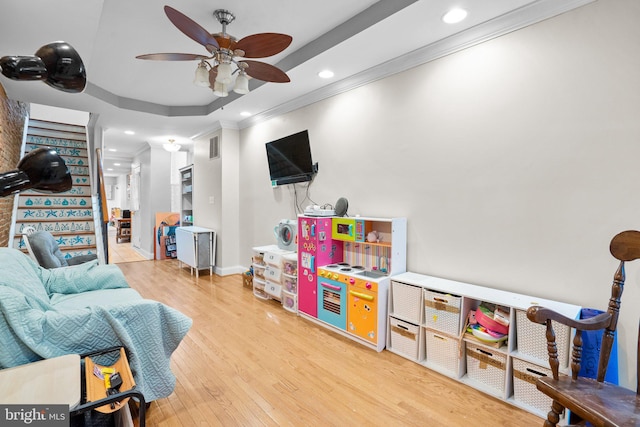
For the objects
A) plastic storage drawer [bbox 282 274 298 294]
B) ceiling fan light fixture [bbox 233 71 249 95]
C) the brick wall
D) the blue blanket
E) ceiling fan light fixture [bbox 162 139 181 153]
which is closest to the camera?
the blue blanket

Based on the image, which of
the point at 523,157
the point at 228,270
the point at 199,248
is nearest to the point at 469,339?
the point at 523,157

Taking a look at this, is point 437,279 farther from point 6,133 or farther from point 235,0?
point 6,133

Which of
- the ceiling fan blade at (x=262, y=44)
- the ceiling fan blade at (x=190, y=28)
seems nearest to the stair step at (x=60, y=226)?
the ceiling fan blade at (x=190, y=28)

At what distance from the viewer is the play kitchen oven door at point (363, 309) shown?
265cm

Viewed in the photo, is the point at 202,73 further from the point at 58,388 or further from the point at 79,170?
the point at 79,170

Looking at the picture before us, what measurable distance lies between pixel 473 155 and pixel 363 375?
6.31ft

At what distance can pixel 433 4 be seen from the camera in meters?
2.05

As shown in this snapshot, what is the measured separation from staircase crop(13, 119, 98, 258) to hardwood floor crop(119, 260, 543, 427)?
267 centimetres

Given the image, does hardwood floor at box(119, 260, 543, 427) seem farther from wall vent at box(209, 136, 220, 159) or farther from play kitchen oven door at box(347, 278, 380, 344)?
wall vent at box(209, 136, 220, 159)

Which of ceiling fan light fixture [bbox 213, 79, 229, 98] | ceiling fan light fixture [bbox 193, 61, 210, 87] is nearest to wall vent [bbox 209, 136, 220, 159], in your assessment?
ceiling fan light fixture [bbox 213, 79, 229, 98]

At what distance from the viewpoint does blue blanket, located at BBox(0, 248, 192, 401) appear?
1398 millimetres

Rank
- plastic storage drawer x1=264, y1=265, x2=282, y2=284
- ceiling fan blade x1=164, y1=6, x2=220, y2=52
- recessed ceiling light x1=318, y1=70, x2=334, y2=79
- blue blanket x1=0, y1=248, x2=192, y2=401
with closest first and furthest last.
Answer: blue blanket x1=0, y1=248, x2=192, y2=401 < ceiling fan blade x1=164, y1=6, x2=220, y2=52 < recessed ceiling light x1=318, y1=70, x2=334, y2=79 < plastic storage drawer x1=264, y1=265, x2=282, y2=284

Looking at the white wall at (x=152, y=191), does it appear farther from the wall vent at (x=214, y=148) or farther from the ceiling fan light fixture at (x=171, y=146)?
the wall vent at (x=214, y=148)

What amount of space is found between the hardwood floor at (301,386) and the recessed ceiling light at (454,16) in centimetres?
266
